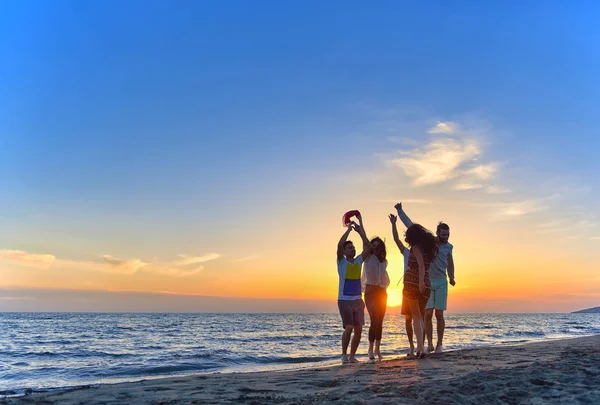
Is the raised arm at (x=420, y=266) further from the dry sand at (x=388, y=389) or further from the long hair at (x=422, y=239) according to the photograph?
the dry sand at (x=388, y=389)

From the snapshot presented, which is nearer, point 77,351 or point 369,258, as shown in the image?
point 369,258

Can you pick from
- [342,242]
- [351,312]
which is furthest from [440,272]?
[342,242]

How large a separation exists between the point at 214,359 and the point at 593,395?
38.2ft

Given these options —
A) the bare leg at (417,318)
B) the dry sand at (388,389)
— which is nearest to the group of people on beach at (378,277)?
the bare leg at (417,318)

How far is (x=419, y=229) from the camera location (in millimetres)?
7402

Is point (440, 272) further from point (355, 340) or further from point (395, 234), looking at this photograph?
point (355, 340)

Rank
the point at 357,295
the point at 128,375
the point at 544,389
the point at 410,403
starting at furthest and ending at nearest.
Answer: the point at 128,375 < the point at 357,295 < the point at 544,389 < the point at 410,403

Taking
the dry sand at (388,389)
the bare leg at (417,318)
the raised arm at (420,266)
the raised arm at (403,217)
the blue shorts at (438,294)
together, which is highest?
the raised arm at (403,217)

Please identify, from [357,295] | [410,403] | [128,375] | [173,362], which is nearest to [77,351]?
[173,362]

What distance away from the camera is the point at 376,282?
7969mm

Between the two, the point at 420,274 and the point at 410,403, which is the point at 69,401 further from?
the point at 420,274

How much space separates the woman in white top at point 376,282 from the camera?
7.97 m

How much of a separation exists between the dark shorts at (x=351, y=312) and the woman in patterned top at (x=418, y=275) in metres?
0.84

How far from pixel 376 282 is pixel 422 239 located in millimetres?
1185
